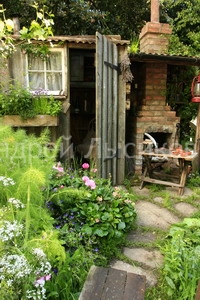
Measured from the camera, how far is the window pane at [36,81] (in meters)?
4.45

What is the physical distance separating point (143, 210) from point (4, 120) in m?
2.64

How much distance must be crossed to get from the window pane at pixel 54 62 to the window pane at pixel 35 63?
12 cm

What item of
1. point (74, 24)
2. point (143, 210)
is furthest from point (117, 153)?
point (74, 24)

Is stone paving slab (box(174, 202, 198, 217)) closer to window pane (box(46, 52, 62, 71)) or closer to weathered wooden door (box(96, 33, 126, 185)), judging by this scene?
weathered wooden door (box(96, 33, 126, 185))

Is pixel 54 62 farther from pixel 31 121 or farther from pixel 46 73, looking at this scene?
pixel 31 121

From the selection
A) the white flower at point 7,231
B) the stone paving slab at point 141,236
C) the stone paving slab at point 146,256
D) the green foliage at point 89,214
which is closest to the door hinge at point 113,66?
the green foliage at point 89,214

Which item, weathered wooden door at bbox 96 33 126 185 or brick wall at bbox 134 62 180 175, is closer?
weathered wooden door at bbox 96 33 126 185

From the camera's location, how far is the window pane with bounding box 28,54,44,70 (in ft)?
14.4

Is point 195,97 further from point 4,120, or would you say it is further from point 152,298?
point 152,298

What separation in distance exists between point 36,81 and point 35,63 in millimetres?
317

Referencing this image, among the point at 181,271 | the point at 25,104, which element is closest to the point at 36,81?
the point at 25,104

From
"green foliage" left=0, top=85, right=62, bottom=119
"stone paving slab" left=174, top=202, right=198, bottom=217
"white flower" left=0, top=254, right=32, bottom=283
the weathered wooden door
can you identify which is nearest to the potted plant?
"green foliage" left=0, top=85, right=62, bottom=119

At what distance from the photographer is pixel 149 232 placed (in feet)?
9.84

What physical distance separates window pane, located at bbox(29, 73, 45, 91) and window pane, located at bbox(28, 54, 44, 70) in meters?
0.12
